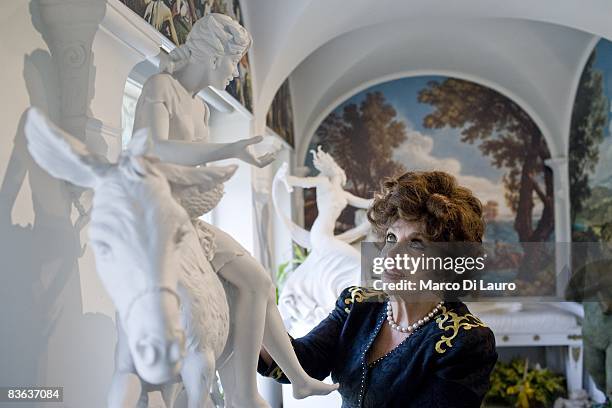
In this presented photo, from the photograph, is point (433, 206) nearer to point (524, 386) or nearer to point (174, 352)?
point (174, 352)

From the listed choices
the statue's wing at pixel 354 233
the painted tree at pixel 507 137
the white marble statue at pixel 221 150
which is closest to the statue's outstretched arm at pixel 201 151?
the white marble statue at pixel 221 150

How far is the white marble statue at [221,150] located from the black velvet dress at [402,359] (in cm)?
32

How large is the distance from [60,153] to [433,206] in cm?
136

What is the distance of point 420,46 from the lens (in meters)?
→ 9.38

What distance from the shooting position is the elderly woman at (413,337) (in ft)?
7.02

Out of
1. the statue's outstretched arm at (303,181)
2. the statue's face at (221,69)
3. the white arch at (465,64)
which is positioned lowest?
the statue's face at (221,69)

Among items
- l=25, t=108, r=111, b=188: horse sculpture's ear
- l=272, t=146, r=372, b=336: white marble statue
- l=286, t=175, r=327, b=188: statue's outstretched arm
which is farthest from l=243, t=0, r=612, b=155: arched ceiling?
l=25, t=108, r=111, b=188: horse sculpture's ear

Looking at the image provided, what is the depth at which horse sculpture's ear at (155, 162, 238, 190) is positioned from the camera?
1.35 m

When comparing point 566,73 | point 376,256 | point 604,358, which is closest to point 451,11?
point 566,73

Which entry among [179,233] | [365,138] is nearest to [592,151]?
[365,138]

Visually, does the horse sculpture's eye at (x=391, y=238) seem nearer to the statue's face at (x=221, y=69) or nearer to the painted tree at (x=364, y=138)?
the statue's face at (x=221, y=69)

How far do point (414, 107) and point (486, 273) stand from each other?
847 cm

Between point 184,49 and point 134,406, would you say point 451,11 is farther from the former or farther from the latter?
point 134,406

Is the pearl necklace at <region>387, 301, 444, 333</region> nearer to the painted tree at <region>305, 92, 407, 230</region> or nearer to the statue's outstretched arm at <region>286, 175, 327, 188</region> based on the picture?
the statue's outstretched arm at <region>286, 175, 327, 188</region>
